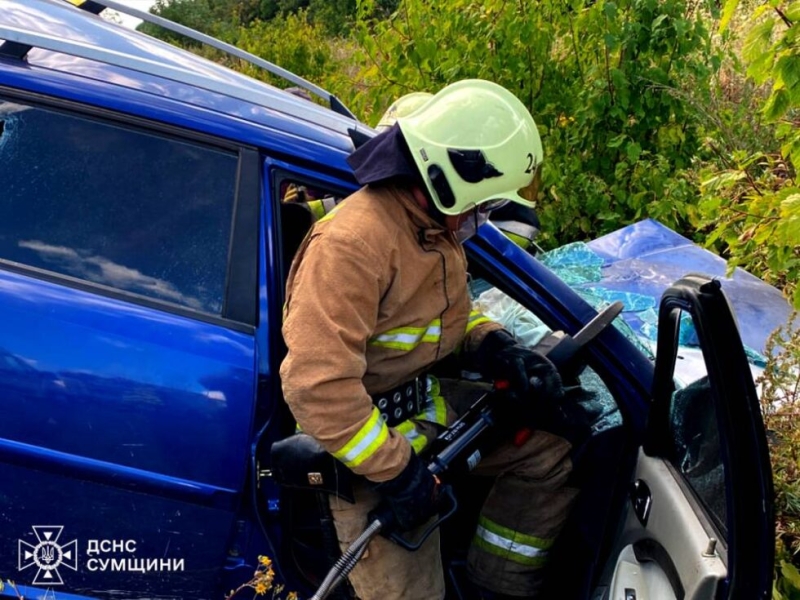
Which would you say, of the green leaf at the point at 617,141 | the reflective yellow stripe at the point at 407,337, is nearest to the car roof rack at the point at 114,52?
the reflective yellow stripe at the point at 407,337

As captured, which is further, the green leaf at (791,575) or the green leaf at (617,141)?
the green leaf at (617,141)

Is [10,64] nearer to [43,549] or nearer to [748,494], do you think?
[43,549]

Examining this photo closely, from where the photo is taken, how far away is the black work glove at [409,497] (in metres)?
1.91

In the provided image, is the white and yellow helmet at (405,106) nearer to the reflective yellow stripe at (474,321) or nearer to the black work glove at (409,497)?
the reflective yellow stripe at (474,321)

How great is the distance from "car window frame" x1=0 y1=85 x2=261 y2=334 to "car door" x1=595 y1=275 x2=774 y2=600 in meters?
0.98

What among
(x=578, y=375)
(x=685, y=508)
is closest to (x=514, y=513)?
(x=578, y=375)

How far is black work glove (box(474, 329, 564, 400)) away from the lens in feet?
6.88

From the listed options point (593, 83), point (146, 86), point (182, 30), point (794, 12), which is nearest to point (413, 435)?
point (146, 86)

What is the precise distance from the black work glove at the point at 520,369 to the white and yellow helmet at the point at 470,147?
0.45m

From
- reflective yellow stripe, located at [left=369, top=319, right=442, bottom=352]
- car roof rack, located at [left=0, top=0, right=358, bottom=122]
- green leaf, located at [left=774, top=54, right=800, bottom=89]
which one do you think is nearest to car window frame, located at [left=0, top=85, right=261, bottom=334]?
car roof rack, located at [left=0, top=0, right=358, bottom=122]

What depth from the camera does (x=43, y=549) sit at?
1.90 m

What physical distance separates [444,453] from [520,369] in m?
0.30

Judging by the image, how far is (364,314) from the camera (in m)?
1.80

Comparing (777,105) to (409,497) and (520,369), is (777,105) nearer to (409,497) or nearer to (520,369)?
(520,369)
